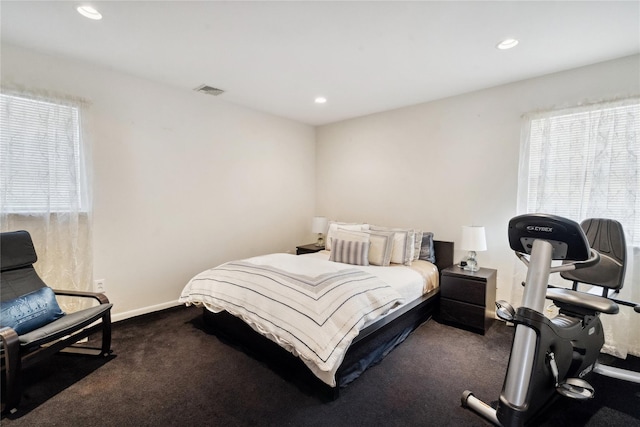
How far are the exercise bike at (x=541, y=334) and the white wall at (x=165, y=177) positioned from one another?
3.19 metres

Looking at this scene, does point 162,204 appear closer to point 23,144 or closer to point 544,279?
point 23,144

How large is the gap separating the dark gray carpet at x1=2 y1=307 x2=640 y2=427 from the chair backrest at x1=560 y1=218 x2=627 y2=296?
2.44 feet

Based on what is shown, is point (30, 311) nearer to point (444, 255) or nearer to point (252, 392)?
point (252, 392)

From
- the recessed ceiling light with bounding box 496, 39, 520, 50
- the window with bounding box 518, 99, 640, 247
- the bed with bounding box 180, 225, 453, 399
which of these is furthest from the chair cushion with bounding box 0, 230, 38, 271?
the window with bounding box 518, 99, 640, 247

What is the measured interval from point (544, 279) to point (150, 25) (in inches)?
124

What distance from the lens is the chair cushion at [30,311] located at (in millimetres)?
1971

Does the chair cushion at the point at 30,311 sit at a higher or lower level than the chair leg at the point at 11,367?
higher

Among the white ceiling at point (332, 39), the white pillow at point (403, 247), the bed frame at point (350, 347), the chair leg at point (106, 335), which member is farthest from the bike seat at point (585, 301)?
the chair leg at point (106, 335)

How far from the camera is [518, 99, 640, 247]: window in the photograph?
8.04 ft

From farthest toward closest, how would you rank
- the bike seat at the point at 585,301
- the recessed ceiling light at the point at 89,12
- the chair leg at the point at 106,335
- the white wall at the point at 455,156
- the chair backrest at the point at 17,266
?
the white wall at the point at 455,156
the chair leg at the point at 106,335
the chair backrest at the point at 17,266
the recessed ceiling light at the point at 89,12
the bike seat at the point at 585,301

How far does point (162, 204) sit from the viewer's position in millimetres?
3309

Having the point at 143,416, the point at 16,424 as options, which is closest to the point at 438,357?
the point at 143,416

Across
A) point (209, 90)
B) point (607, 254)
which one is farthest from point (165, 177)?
point (607, 254)

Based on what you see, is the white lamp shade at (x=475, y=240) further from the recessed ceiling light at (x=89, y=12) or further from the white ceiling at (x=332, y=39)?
the recessed ceiling light at (x=89, y=12)
